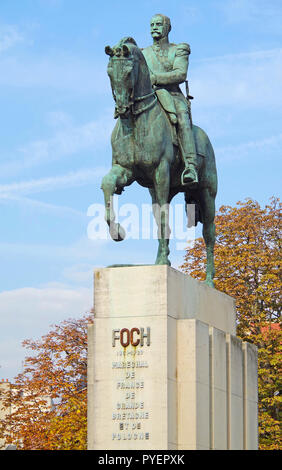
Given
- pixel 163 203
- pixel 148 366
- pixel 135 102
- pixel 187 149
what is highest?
pixel 135 102

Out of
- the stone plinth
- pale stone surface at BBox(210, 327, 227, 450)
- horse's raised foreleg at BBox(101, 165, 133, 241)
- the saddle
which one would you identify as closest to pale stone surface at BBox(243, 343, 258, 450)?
pale stone surface at BBox(210, 327, 227, 450)

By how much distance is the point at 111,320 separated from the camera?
18.5 m

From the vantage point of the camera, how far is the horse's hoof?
62.1ft

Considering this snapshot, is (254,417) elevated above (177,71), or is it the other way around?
(177,71)

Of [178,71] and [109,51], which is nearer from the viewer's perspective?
[109,51]

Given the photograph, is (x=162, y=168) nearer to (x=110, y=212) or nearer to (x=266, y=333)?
(x=110, y=212)

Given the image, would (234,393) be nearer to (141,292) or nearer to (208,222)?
(141,292)

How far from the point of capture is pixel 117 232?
1892 centimetres

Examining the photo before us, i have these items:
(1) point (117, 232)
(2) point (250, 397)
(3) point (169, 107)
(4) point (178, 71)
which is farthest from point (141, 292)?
(4) point (178, 71)

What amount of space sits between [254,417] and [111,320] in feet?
15.1

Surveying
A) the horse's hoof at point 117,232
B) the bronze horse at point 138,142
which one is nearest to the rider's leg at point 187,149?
the bronze horse at point 138,142

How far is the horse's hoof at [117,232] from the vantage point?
18922mm

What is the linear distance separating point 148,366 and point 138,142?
385cm

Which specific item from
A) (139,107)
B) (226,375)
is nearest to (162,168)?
(139,107)
